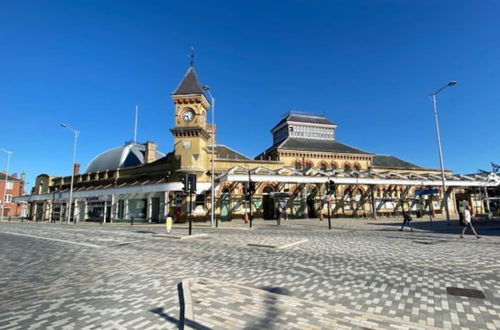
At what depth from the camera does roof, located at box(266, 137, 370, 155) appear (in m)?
42.4

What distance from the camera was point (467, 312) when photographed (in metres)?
4.40

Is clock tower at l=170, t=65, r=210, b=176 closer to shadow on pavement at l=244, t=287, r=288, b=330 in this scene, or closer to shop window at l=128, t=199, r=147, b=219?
shop window at l=128, t=199, r=147, b=219

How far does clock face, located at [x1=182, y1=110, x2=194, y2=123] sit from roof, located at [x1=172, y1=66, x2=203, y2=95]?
8.25 ft

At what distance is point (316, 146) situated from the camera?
4459 centimetres

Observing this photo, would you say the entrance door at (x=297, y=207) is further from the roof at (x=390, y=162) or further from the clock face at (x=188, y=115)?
the roof at (x=390, y=162)

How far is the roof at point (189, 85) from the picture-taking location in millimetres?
33875

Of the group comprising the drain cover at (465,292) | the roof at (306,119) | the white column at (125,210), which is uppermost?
the roof at (306,119)

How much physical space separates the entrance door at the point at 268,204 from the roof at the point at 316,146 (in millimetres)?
8330

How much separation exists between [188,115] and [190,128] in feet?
7.25

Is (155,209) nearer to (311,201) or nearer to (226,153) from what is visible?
(226,153)

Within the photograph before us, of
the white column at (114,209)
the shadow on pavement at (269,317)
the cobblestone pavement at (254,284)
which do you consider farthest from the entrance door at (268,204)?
the shadow on pavement at (269,317)

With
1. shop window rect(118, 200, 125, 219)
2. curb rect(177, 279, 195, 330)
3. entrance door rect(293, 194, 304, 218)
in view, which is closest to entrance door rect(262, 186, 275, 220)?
entrance door rect(293, 194, 304, 218)

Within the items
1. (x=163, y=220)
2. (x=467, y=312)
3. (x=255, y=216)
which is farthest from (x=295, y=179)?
(x=467, y=312)

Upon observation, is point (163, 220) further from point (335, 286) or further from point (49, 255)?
point (335, 286)
